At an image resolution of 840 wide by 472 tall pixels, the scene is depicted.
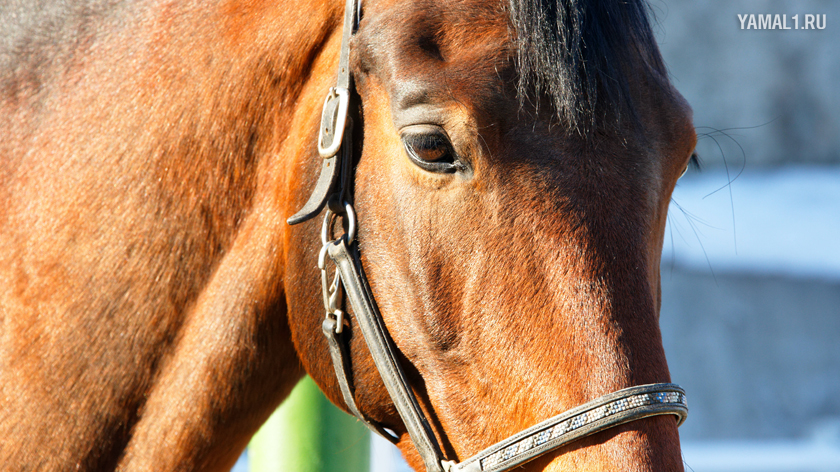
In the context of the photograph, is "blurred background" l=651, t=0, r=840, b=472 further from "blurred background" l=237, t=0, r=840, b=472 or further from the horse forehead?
the horse forehead

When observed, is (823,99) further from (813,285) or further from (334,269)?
(334,269)

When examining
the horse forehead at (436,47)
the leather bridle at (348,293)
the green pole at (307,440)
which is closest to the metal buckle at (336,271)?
the leather bridle at (348,293)

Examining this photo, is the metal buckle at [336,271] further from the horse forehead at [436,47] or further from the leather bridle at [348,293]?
the horse forehead at [436,47]

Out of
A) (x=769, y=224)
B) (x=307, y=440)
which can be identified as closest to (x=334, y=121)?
(x=307, y=440)

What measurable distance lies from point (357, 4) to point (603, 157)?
551 millimetres

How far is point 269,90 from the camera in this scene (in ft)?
4.67

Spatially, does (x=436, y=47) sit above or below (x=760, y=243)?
above

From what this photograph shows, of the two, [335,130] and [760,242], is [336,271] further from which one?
[760,242]

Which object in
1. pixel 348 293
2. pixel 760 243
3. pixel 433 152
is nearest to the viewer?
pixel 433 152

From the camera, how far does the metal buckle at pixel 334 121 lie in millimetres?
1270

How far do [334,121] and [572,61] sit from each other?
45 centimetres

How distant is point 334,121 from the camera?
130 centimetres

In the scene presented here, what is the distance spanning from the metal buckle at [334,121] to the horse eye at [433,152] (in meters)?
0.15

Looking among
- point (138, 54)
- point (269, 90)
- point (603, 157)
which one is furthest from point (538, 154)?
point (138, 54)
